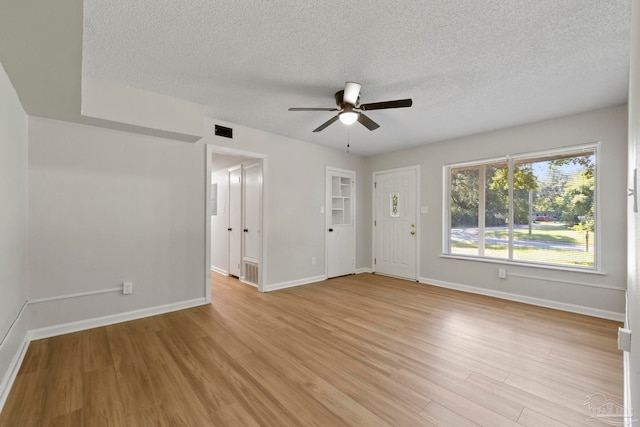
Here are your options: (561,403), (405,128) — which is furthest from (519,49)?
(561,403)

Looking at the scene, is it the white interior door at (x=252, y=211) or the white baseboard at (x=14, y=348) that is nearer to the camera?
the white baseboard at (x=14, y=348)

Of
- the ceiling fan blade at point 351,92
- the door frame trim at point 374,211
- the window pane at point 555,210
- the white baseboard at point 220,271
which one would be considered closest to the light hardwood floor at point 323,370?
the window pane at point 555,210

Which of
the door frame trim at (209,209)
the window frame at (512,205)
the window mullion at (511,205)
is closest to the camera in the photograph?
the window frame at (512,205)

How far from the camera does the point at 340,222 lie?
5613mm

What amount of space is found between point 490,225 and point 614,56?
2.55m

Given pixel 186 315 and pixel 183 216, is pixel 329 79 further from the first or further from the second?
pixel 186 315

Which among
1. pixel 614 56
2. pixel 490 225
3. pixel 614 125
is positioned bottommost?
pixel 490 225

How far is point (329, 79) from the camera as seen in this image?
2.63m

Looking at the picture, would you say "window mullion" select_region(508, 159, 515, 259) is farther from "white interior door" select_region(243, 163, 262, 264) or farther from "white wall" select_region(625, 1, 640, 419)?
"white interior door" select_region(243, 163, 262, 264)

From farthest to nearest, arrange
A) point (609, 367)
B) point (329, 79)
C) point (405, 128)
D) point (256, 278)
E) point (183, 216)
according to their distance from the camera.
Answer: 1. point (256, 278)
2. point (405, 128)
3. point (183, 216)
4. point (329, 79)
5. point (609, 367)

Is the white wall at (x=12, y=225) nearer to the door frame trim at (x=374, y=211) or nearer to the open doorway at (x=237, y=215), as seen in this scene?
the open doorway at (x=237, y=215)

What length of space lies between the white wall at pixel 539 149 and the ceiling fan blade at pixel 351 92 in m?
2.67

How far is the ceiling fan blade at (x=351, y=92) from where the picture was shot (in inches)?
102

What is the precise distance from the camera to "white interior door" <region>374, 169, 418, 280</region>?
5156 mm
